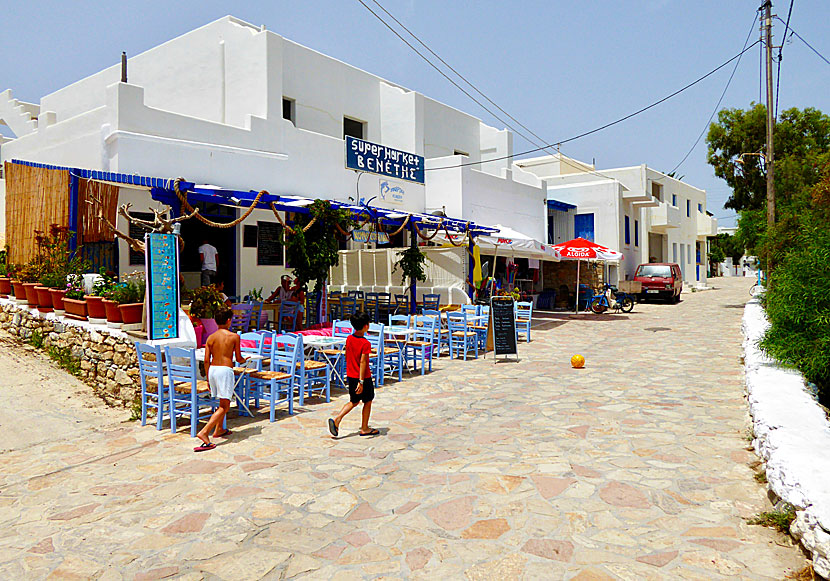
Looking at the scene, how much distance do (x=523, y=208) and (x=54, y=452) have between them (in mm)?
17276

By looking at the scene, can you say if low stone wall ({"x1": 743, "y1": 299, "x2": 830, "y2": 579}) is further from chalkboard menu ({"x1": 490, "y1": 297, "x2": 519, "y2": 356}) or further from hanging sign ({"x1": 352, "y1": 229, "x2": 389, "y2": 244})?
hanging sign ({"x1": 352, "y1": 229, "x2": 389, "y2": 244})

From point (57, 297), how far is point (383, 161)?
28.9 feet

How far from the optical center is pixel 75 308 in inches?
320

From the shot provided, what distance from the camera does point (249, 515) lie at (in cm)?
405

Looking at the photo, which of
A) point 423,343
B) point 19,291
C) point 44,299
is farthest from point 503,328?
point 19,291

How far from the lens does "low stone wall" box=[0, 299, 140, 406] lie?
7.23 meters

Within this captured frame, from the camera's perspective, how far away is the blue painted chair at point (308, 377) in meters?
6.88

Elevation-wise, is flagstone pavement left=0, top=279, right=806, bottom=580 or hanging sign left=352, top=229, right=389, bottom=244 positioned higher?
hanging sign left=352, top=229, right=389, bottom=244

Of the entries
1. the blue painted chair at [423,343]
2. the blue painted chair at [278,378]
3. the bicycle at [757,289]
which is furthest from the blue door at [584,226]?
the blue painted chair at [278,378]

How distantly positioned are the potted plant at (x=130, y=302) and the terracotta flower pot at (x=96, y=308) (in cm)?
33

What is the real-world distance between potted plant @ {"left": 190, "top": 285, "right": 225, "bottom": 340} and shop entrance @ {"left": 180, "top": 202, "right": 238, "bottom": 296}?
4.17 m

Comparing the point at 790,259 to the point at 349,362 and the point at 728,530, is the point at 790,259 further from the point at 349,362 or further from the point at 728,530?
the point at 349,362

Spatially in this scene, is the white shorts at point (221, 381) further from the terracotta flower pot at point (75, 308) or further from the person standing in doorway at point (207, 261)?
the person standing in doorway at point (207, 261)

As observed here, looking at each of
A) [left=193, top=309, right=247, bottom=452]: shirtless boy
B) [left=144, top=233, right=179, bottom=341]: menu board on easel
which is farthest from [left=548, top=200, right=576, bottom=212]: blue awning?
[left=193, top=309, right=247, bottom=452]: shirtless boy
